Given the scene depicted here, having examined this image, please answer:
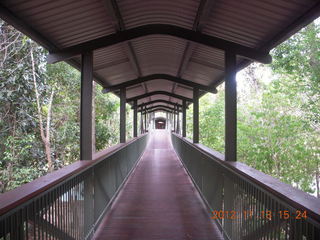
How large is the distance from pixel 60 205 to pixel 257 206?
69.5 inches

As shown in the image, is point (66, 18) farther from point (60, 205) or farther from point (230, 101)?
point (230, 101)

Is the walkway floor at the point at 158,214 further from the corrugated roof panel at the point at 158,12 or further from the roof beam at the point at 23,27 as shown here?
the corrugated roof panel at the point at 158,12

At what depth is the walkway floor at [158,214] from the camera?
12.0 feet

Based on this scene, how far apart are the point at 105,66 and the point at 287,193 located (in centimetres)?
520

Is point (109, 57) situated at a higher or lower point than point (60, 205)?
higher

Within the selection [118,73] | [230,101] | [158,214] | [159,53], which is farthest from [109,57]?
[158,214]

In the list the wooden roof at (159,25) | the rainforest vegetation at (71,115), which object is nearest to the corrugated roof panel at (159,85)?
the rainforest vegetation at (71,115)

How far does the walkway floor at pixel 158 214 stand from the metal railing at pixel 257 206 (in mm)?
352

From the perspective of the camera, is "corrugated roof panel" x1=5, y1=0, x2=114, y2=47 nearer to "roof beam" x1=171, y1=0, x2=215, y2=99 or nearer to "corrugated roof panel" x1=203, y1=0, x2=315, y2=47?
"roof beam" x1=171, y1=0, x2=215, y2=99

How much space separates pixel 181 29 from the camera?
440 centimetres

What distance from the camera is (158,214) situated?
441cm

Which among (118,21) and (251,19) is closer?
(251,19)
